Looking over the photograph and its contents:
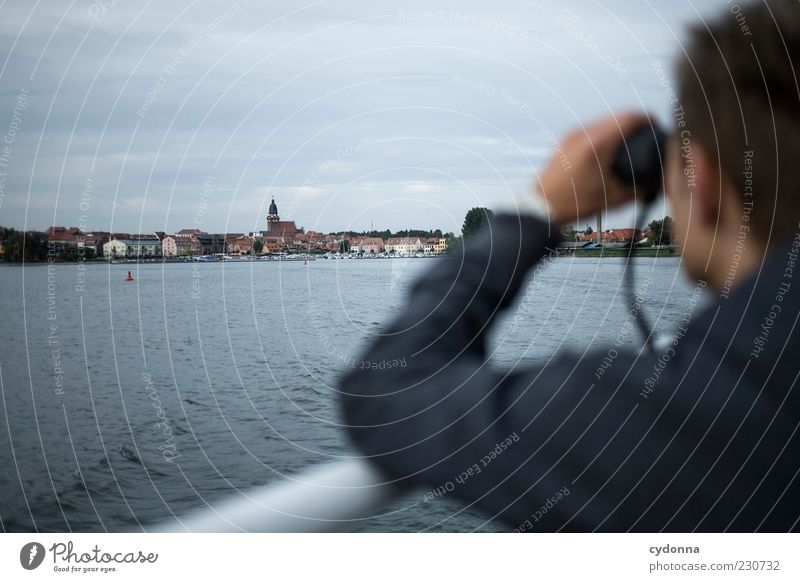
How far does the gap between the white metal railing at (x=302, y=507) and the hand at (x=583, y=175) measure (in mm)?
277

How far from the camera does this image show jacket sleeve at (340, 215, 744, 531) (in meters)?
0.41

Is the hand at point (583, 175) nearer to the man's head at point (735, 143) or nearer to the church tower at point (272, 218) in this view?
the man's head at point (735, 143)

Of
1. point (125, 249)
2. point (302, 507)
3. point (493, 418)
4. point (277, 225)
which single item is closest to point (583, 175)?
point (493, 418)

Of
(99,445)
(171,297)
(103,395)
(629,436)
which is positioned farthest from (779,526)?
(171,297)

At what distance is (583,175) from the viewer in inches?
21.1

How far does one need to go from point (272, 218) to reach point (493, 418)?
95cm

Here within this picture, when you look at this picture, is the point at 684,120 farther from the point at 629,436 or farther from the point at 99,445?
the point at 99,445

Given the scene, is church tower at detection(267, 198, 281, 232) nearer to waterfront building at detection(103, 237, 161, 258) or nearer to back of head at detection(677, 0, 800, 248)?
waterfront building at detection(103, 237, 161, 258)

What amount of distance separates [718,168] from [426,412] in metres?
0.28

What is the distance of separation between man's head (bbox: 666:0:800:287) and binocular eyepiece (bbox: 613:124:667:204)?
3 centimetres

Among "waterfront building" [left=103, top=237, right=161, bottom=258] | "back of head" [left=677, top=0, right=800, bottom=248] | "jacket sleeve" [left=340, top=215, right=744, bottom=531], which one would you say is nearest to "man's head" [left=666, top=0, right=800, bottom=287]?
"back of head" [left=677, top=0, right=800, bottom=248]

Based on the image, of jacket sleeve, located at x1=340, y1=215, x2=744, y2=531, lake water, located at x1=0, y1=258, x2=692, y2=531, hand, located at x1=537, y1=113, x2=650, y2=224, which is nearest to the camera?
jacket sleeve, located at x1=340, y1=215, x2=744, y2=531

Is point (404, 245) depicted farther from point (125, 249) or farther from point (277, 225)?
point (125, 249)

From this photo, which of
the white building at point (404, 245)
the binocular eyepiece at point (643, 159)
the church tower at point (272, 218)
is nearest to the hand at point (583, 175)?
the binocular eyepiece at point (643, 159)
